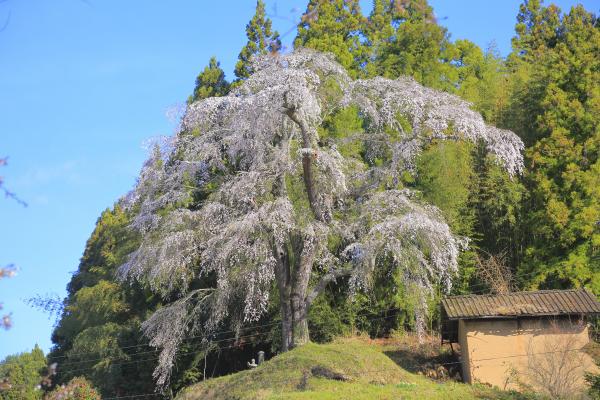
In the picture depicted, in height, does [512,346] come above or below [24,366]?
below

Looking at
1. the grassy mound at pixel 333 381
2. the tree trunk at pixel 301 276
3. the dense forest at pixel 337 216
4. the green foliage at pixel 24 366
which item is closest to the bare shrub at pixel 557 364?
the grassy mound at pixel 333 381

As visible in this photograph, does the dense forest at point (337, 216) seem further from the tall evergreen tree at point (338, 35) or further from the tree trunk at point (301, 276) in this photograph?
the tall evergreen tree at point (338, 35)

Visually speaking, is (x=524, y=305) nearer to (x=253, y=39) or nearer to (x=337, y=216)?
(x=337, y=216)

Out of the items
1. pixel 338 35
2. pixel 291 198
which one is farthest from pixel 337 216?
pixel 338 35

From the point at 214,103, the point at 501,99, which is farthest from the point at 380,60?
the point at 214,103

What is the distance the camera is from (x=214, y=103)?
22016 mm

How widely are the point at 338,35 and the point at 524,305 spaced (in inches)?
681

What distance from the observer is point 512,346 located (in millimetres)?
19828

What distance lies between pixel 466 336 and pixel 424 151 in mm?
7508

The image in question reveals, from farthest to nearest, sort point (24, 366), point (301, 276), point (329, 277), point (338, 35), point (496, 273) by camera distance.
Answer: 1. point (338, 35)
2. point (24, 366)
3. point (496, 273)
4. point (301, 276)
5. point (329, 277)

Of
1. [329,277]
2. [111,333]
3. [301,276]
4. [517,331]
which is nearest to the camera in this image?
[517,331]

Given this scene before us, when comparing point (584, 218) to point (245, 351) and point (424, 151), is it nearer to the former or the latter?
point (424, 151)

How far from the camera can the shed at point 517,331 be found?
1931 cm

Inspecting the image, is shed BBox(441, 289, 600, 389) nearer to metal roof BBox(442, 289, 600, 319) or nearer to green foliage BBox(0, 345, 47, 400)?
metal roof BBox(442, 289, 600, 319)
